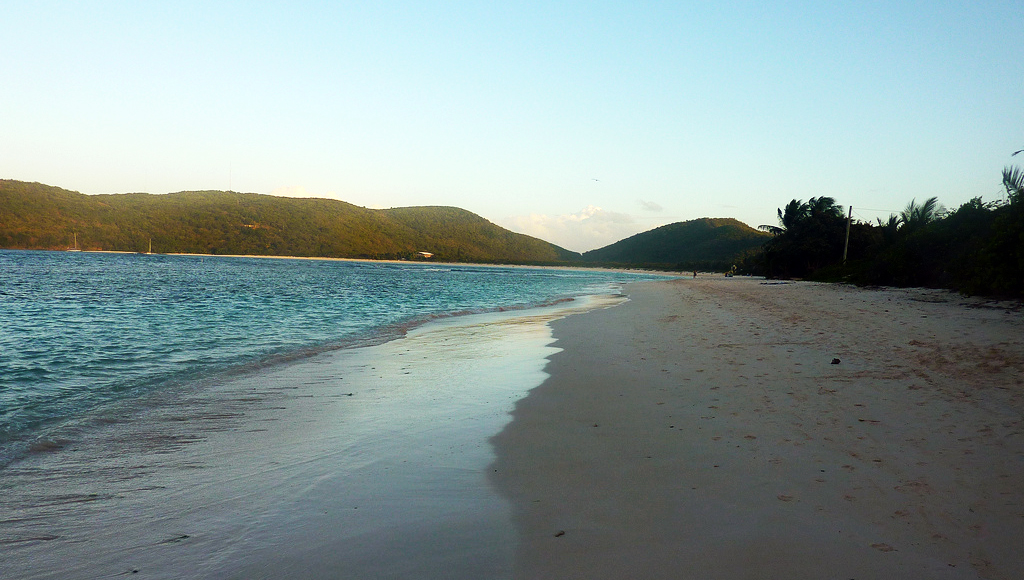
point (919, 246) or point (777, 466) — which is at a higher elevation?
point (919, 246)

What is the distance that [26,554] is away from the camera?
300 cm

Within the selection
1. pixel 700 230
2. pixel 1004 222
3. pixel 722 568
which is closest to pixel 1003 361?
pixel 722 568

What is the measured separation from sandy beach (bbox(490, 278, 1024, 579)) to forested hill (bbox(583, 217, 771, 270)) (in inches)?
4772

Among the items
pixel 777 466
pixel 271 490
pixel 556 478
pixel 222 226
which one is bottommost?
pixel 271 490

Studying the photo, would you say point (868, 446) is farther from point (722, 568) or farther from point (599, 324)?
point (599, 324)

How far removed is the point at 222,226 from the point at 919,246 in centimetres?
14996

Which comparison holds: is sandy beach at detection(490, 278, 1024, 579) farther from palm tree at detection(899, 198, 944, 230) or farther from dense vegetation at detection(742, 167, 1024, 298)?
palm tree at detection(899, 198, 944, 230)

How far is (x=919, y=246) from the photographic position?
27344 millimetres

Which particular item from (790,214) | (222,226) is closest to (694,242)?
(790,214)

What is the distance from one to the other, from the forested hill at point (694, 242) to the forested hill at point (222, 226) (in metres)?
47.9

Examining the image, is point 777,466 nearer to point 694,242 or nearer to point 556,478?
point 556,478

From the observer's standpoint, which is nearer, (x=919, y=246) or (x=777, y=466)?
(x=777, y=466)

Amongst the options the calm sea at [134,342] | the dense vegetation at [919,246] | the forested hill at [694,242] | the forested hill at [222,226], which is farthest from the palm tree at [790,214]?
the forested hill at [222,226]

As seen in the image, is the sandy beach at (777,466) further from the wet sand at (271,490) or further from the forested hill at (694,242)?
the forested hill at (694,242)
